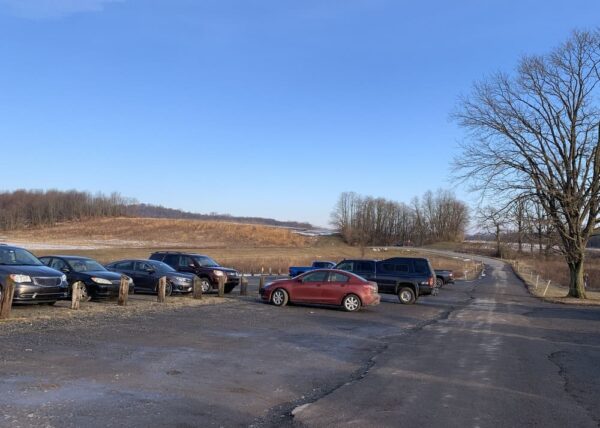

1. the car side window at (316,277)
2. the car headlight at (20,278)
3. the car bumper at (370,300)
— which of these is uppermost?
the car headlight at (20,278)

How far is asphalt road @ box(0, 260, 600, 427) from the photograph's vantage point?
641cm

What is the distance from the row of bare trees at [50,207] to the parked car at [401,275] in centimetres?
12833

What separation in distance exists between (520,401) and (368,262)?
1806 centimetres

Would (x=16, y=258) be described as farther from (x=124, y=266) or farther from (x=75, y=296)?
(x=124, y=266)

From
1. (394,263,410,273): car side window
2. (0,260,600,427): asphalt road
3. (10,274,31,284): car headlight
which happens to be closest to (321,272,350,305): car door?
(0,260,600,427): asphalt road

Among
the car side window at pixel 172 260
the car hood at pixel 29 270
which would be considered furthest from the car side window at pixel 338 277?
the car hood at pixel 29 270

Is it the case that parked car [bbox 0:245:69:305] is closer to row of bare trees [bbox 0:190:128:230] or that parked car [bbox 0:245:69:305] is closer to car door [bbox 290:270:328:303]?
car door [bbox 290:270:328:303]

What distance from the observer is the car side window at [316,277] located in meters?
19.8

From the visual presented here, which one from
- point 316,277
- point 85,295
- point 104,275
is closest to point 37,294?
point 85,295

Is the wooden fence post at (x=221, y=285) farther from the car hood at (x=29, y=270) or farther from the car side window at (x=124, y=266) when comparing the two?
the car hood at (x=29, y=270)

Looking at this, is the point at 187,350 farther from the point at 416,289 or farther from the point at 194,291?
the point at 416,289

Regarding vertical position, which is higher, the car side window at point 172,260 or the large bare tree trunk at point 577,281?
the car side window at point 172,260

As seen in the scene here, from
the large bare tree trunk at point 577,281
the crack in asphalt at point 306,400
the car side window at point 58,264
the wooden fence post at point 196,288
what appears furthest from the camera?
the large bare tree trunk at point 577,281

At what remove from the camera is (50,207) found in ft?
511
